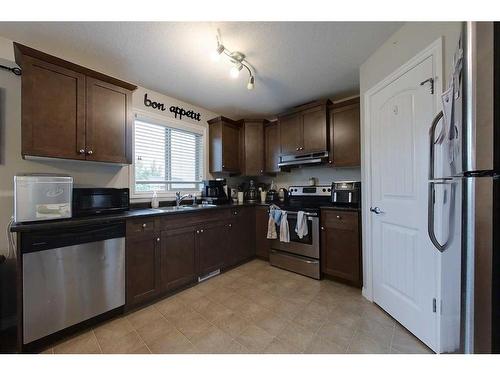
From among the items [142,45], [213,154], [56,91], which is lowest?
[213,154]

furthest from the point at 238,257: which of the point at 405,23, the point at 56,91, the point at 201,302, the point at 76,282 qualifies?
the point at 405,23

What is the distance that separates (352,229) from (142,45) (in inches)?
110

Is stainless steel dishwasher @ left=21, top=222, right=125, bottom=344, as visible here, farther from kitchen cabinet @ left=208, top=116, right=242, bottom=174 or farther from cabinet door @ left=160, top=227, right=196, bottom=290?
kitchen cabinet @ left=208, top=116, right=242, bottom=174

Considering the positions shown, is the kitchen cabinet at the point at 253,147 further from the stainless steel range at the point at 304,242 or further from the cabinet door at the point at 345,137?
the cabinet door at the point at 345,137

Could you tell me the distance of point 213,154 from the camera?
10.9 feet

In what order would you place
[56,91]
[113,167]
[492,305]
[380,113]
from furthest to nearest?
[113,167] → [380,113] → [56,91] → [492,305]

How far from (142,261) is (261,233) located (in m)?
1.76

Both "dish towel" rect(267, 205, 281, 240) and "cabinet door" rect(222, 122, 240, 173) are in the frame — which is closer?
"dish towel" rect(267, 205, 281, 240)

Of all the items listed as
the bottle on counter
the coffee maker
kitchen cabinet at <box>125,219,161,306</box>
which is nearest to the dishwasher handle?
kitchen cabinet at <box>125,219,161,306</box>

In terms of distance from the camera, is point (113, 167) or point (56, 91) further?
point (113, 167)

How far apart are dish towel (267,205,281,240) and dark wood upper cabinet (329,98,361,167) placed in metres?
1.02

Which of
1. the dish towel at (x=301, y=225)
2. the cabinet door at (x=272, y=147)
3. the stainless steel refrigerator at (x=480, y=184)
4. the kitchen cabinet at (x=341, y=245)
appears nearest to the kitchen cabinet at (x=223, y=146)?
the cabinet door at (x=272, y=147)

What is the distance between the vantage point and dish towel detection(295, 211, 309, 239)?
102 inches
